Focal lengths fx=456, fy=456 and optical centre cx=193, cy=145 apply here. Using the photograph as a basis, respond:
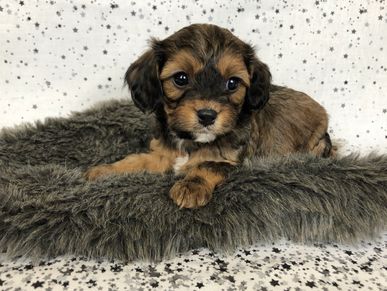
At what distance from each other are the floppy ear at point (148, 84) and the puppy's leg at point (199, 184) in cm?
36

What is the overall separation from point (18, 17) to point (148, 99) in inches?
56.9

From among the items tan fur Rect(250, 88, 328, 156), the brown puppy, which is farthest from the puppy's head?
tan fur Rect(250, 88, 328, 156)

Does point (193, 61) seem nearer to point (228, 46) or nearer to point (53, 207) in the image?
point (228, 46)

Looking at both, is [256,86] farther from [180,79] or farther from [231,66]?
[180,79]

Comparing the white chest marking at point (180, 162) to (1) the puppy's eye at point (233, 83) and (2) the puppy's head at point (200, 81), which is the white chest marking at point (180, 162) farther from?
(1) the puppy's eye at point (233, 83)

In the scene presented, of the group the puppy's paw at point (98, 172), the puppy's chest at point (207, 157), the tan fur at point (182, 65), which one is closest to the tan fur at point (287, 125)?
the puppy's chest at point (207, 157)

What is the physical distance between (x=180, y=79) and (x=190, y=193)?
499 millimetres

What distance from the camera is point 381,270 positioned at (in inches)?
73.4

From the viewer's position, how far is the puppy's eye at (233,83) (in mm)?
2014

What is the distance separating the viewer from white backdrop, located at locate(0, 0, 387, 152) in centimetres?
303

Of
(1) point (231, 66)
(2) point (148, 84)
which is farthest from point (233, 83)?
(2) point (148, 84)

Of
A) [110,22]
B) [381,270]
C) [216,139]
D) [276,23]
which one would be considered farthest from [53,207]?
[276,23]

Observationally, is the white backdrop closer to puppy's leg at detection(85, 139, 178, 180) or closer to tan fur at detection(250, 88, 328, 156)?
tan fur at detection(250, 88, 328, 156)

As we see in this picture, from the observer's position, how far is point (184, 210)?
74.6 inches
